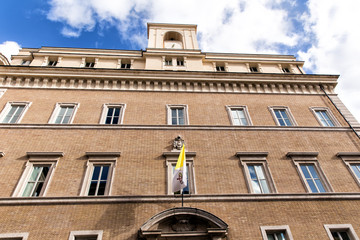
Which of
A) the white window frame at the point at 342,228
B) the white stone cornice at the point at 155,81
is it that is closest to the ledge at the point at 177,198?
the white window frame at the point at 342,228

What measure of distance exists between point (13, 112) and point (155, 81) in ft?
28.6

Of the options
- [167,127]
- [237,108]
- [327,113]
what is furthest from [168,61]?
[327,113]

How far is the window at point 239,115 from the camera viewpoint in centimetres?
1531

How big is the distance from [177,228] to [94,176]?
4.66m

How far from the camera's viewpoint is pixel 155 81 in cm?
1688

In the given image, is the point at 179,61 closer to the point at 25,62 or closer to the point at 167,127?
the point at 167,127

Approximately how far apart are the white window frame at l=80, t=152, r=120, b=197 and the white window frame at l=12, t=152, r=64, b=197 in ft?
5.06

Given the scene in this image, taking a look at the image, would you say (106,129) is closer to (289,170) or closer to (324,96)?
(289,170)

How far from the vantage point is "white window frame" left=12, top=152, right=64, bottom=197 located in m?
11.2

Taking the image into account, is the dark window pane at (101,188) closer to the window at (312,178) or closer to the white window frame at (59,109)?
the white window frame at (59,109)

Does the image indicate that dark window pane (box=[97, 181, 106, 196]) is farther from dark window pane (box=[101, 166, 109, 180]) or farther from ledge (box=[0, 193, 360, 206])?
ledge (box=[0, 193, 360, 206])

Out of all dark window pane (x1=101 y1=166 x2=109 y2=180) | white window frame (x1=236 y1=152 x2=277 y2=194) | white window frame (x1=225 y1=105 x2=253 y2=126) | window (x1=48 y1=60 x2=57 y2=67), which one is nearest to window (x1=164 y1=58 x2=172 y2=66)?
white window frame (x1=225 y1=105 x2=253 y2=126)

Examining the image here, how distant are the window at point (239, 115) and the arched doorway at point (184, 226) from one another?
6.54m

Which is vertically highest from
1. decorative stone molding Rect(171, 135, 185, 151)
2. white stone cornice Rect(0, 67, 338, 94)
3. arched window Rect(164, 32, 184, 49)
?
arched window Rect(164, 32, 184, 49)
